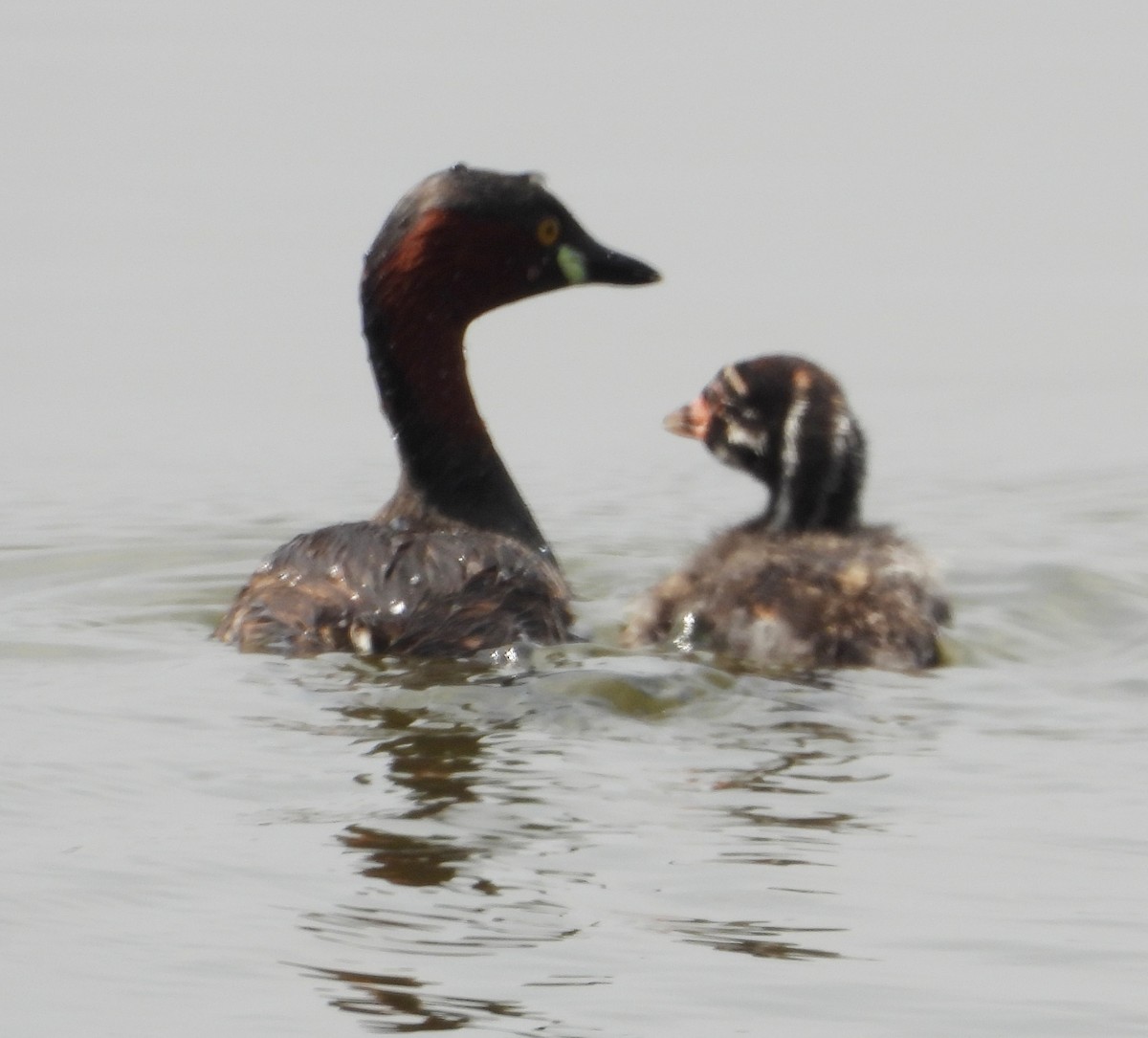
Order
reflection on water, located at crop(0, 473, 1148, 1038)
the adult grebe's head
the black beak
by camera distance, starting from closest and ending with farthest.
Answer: reflection on water, located at crop(0, 473, 1148, 1038) < the adult grebe's head < the black beak

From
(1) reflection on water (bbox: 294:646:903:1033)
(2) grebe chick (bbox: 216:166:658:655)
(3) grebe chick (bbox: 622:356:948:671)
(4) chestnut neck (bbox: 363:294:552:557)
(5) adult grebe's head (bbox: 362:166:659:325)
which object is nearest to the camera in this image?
(1) reflection on water (bbox: 294:646:903:1033)

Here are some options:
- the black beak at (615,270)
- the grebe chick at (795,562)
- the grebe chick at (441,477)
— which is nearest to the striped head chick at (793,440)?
the grebe chick at (795,562)

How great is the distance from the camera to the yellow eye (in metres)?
8.43

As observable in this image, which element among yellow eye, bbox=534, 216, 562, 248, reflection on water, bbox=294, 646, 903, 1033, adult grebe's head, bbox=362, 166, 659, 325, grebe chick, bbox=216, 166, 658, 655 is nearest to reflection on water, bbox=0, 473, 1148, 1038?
reflection on water, bbox=294, 646, 903, 1033

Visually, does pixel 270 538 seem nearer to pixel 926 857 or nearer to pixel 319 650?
pixel 319 650

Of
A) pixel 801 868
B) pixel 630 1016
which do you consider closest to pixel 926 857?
pixel 801 868

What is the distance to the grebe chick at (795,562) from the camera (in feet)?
24.3

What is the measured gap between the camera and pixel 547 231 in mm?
8469

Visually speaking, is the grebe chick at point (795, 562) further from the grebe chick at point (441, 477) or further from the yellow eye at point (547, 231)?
the yellow eye at point (547, 231)

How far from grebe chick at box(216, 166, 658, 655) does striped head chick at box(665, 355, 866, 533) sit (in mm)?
614

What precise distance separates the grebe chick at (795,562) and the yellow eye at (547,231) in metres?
0.74

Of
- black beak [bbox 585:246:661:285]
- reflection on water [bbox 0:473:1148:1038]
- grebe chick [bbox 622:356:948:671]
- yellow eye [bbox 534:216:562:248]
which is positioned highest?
yellow eye [bbox 534:216:562:248]

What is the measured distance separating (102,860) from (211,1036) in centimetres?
110

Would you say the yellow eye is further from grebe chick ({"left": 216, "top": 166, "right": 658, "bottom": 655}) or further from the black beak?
the black beak
